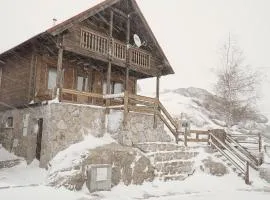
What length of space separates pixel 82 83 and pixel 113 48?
10.6 feet

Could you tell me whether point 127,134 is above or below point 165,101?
below

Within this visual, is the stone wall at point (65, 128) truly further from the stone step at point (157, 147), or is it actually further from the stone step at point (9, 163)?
the stone step at point (157, 147)

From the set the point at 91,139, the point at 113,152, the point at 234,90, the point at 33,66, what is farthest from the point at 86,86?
the point at 234,90

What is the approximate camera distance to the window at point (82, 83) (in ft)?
64.6

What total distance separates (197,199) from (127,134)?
200 inches

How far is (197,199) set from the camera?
39.2 ft

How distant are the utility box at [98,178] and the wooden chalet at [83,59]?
4.32 meters

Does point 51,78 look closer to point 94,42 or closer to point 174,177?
point 94,42

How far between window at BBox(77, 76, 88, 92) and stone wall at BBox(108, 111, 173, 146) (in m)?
4.25

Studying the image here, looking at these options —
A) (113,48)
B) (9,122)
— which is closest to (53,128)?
(113,48)

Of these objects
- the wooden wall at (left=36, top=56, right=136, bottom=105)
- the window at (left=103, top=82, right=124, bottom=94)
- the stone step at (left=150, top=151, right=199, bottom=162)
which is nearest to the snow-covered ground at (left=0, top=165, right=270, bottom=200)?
the stone step at (left=150, top=151, right=199, bottom=162)

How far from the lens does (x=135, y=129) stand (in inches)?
655

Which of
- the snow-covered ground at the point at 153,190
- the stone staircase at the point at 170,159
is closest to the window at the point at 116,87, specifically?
the stone staircase at the point at 170,159

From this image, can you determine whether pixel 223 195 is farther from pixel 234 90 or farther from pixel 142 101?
pixel 234 90
